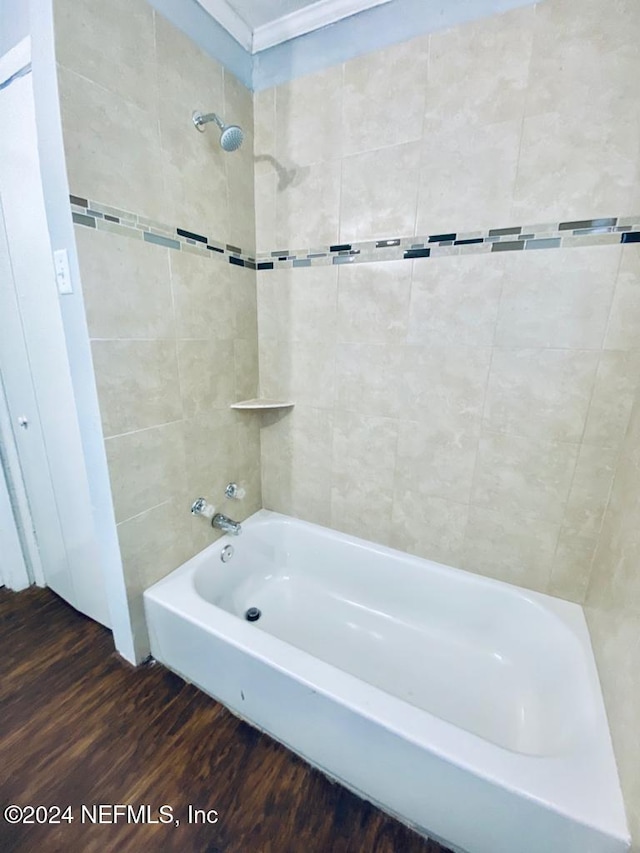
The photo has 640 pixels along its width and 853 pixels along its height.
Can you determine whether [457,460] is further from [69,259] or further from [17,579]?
[17,579]

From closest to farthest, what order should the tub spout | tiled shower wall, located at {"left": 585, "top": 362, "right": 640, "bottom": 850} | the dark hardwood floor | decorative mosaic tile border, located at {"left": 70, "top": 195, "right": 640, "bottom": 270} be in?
tiled shower wall, located at {"left": 585, "top": 362, "right": 640, "bottom": 850}
the dark hardwood floor
decorative mosaic tile border, located at {"left": 70, "top": 195, "right": 640, "bottom": 270}
the tub spout

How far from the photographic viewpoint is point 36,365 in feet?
4.43

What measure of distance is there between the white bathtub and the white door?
52cm

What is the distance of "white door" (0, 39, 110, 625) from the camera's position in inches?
44.1

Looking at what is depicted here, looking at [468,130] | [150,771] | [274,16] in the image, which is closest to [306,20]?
[274,16]

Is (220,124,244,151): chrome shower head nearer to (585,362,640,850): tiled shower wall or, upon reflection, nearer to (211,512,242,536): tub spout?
(585,362,640,850): tiled shower wall

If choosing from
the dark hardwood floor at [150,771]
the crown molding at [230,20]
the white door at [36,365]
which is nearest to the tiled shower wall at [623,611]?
the dark hardwood floor at [150,771]

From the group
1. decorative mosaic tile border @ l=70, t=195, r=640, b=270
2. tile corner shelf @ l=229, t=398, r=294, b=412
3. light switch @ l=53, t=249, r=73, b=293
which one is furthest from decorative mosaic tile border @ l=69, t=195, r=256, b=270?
tile corner shelf @ l=229, t=398, r=294, b=412

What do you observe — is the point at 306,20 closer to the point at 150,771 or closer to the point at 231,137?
the point at 231,137

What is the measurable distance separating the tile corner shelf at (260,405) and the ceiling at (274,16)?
1.44 metres

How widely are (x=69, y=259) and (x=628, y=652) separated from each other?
1837mm

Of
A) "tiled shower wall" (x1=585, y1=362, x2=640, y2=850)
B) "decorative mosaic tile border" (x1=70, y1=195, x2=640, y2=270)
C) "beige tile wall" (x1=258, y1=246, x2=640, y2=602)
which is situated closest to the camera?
"tiled shower wall" (x1=585, y1=362, x2=640, y2=850)

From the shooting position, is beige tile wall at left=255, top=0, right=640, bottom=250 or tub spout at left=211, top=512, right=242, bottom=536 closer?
beige tile wall at left=255, top=0, right=640, bottom=250

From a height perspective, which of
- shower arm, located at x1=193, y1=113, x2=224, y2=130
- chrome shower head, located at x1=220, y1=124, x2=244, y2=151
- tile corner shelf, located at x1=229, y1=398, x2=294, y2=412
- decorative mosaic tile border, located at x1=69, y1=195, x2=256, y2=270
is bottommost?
tile corner shelf, located at x1=229, y1=398, x2=294, y2=412
